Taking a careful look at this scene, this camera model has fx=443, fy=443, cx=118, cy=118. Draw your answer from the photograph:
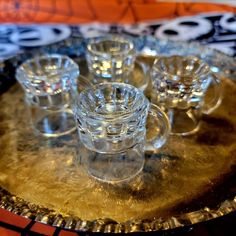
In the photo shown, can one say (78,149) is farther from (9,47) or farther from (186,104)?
(9,47)

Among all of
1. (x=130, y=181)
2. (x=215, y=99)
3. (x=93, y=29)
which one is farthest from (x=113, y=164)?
(x=93, y=29)

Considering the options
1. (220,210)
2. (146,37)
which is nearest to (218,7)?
(146,37)

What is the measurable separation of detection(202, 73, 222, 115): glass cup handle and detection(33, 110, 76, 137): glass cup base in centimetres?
14

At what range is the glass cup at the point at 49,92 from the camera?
0.45 metres

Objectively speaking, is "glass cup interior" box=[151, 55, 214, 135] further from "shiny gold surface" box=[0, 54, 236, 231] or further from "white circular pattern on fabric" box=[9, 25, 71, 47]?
"white circular pattern on fabric" box=[9, 25, 71, 47]

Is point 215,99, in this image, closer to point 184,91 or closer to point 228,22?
point 184,91

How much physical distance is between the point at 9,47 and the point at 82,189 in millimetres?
373

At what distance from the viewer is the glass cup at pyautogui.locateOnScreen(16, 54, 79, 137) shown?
1.47 ft

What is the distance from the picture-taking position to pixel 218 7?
0.69 m

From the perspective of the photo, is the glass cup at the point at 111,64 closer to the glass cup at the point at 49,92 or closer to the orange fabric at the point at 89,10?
the glass cup at the point at 49,92

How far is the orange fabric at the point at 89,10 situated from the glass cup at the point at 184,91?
9.3 inches

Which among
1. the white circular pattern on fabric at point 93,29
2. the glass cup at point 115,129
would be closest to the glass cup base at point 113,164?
the glass cup at point 115,129

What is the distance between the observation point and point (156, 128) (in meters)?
0.40

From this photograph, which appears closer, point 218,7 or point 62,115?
point 62,115
